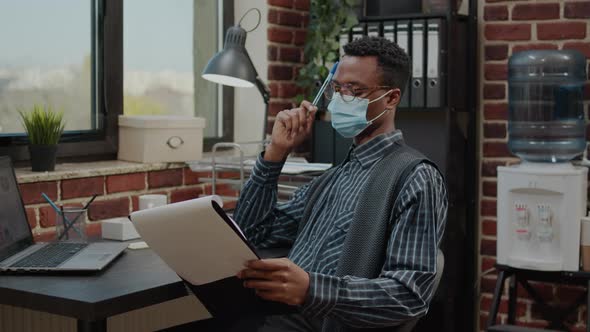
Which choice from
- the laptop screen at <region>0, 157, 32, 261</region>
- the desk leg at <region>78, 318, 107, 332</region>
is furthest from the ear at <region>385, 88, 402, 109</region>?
Result: the laptop screen at <region>0, 157, 32, 261</region>

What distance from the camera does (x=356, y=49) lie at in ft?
6.59

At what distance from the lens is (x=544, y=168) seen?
3105 millimetres

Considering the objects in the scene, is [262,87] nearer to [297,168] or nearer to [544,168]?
[297,168]

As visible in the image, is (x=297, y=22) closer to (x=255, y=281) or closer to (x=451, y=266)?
(x=451, y=266)

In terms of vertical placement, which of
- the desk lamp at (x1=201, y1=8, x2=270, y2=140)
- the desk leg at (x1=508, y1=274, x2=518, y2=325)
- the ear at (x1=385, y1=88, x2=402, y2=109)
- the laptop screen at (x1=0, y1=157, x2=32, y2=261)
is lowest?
the desk leg at (x1=508, y1=274, x2=518, y2=325)

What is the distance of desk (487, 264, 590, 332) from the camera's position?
3.11m

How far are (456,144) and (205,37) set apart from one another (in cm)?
112

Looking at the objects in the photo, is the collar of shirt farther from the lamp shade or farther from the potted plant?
the potted plant

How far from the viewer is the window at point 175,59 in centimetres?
306

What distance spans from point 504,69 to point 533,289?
93 cm

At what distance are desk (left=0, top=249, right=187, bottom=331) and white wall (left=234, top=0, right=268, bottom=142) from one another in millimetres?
1642

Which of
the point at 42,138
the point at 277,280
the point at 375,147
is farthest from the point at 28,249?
the point at 375,147

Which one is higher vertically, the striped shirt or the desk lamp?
the desk lamp

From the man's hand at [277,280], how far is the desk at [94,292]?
9.6 inches
